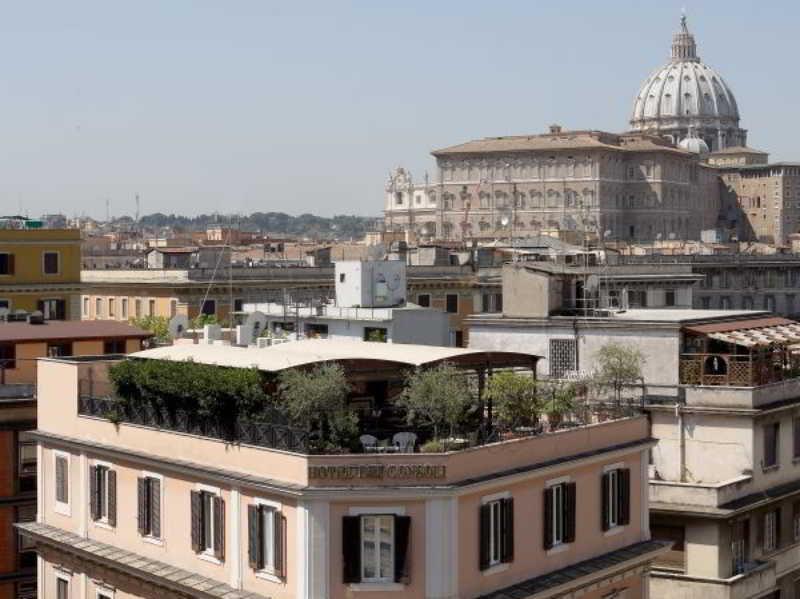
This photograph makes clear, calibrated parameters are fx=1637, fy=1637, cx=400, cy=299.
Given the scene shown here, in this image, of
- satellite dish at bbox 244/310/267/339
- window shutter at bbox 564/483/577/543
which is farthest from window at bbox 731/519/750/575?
satellite dish at bbox 244/310/267/339

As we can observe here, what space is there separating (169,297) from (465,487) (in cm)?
4076

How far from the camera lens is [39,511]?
22297 mm

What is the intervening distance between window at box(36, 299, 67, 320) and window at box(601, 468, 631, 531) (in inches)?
1083

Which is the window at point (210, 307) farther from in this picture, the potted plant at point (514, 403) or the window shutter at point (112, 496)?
Result: the potted plant at point (514, 403)

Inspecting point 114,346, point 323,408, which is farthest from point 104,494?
point 114,346

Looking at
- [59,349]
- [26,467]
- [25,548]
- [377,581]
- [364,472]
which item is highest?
[59,349]

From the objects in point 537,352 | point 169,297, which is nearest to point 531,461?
point 537,352

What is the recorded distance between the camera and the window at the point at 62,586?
2122 cm

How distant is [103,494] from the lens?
68.0 ft

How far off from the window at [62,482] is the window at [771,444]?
11.1 m

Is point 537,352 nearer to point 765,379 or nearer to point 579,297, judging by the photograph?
point 579,297

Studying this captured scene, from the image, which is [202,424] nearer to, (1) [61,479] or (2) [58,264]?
(1) [61,479]

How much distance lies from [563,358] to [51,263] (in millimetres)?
21705

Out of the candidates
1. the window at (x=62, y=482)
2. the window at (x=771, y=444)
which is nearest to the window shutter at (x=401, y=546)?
the window at (x=62, y=482)
